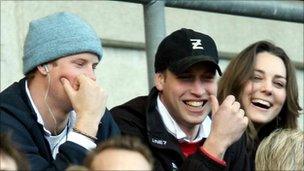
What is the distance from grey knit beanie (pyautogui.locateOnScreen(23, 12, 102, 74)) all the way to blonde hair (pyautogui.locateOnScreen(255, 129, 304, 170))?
863 mm

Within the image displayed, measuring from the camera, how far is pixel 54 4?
8.70m

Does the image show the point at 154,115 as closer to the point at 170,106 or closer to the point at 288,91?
the point at 170,106

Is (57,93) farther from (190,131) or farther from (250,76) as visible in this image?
(250,76)

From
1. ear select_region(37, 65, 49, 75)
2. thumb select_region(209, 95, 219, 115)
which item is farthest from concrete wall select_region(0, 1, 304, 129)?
ear select_region(37, 65, 49, 75)

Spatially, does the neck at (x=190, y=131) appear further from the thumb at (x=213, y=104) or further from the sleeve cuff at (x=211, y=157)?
the sleeve cuff at (x=211, y=157)

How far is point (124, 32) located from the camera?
9.09 meters

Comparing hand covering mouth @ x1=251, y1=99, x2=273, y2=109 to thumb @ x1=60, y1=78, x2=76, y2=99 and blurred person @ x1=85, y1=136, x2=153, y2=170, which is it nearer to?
thumb @ x1=60, y1=78, x2=76, y2=99

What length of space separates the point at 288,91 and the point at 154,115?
1109mm

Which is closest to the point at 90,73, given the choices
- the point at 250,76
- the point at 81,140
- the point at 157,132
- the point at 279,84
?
the point at 81,140

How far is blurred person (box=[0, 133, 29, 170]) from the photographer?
4516 mm

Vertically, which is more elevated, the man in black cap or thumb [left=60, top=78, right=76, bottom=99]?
thumb [left=60, top=78, right=76, bottom=99]

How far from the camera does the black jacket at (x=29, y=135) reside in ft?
18.1

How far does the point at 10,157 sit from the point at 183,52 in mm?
1869

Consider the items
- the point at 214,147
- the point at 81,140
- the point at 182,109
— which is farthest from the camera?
the point at 182,109
